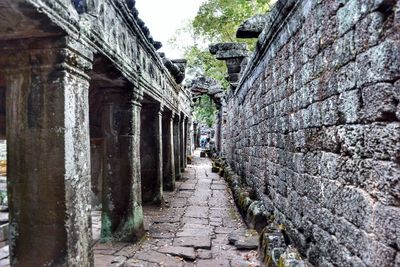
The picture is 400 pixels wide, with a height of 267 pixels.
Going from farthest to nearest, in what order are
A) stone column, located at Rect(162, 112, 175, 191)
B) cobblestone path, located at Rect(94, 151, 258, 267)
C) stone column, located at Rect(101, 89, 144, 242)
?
1. stone column, located at Rect(162, 112, 175, 191)
2. stone column, located at Rect(101, 89, 144, 242)
3. cobblestone path, located at Rect(94, 151, 258, 267)

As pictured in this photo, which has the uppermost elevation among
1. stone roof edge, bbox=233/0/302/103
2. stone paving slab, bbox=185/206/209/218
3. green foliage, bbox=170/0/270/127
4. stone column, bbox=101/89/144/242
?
green foliage, bbox=170/0/270/127

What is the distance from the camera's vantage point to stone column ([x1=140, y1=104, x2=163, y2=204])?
25.1 feet

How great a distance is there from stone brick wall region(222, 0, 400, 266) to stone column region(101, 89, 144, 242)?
214cm

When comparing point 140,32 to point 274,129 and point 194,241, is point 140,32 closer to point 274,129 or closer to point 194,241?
point 274,129

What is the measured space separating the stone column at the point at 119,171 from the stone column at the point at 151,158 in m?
2.57

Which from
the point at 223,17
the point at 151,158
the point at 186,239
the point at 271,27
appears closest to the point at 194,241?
the point at 186,239

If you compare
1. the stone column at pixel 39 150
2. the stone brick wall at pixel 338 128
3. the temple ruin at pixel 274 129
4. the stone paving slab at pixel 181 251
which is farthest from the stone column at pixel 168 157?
the stone column at pixel 39 150

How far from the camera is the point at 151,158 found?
7707mm

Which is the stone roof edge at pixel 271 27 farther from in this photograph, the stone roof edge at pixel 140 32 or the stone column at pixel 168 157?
the stone column at pixel 168 157

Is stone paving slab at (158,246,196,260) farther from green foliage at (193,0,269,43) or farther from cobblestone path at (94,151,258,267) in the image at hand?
green foliage at (193,0,269,43)

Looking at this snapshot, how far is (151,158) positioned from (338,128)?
5.51 m

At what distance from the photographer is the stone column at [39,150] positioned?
8.43 feet

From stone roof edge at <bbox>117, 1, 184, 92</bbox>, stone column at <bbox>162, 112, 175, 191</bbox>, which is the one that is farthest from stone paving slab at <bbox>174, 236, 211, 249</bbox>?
stone column at <bbox>162, 112, 175, 191</bbox>

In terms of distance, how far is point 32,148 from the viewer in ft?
8.55
